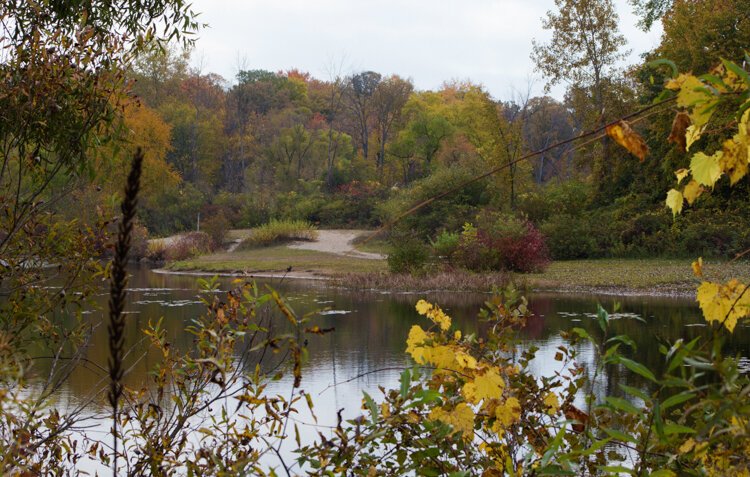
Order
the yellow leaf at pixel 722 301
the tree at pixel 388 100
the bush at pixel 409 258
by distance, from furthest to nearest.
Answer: the tree at pixel 388 100
the bush at pixel 409 258
the yellow leaf at pixel 722 301

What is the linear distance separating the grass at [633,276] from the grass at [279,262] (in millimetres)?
4661

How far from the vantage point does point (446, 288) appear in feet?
61.2

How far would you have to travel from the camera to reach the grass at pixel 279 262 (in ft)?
77.0

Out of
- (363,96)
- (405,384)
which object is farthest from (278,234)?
(405,384)

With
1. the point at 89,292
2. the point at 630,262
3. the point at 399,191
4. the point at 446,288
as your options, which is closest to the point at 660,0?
the point at 399,191

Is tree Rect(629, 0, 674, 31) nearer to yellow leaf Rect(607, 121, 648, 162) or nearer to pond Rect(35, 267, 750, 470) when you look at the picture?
pond Rect(35, 267, 750, 470)

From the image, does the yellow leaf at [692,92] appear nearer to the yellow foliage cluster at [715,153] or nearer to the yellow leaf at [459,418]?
the yellow foliage cluster at [715,153]

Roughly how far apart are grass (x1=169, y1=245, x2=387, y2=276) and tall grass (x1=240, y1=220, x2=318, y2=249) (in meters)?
0.51

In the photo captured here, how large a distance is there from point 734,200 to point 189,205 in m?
21.4

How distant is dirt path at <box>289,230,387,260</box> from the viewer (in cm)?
2750

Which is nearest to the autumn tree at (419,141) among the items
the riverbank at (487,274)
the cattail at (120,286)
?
the riverbank at (487,274)

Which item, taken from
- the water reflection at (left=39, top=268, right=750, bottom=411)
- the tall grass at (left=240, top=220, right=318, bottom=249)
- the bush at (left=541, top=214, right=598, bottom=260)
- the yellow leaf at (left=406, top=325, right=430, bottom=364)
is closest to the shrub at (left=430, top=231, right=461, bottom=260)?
the bush at (left=541, top=214, right=598, bottom=260)

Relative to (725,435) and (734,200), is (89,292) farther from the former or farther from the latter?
(734,200)

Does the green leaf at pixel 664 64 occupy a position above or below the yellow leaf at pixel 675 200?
above
